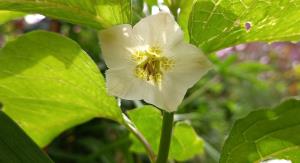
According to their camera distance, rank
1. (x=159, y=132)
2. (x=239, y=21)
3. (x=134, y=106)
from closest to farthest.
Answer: (x=239, y=21), (x=159, y=132), (x=134, y=106)

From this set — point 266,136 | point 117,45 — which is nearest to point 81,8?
point 117,45

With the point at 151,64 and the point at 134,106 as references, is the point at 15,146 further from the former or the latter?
the point at 134,106

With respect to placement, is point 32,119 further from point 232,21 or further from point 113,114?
point 232,21

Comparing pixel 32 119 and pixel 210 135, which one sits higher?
pixel 32 119

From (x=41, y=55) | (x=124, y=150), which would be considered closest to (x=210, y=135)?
(x=124, y=150)

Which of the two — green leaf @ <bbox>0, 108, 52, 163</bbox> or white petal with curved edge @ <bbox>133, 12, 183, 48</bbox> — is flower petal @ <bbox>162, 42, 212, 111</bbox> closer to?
white petal with curved edge @ <bbox>133, 12, 183, 48</bbox>

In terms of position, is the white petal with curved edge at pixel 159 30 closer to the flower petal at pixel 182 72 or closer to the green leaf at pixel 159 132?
the flower petal at pixel 182 72

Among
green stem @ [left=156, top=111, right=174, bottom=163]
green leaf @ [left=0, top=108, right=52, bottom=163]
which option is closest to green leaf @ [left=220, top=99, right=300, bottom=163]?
green stem @ [left=156, top=111, right=174, bottom=163]
